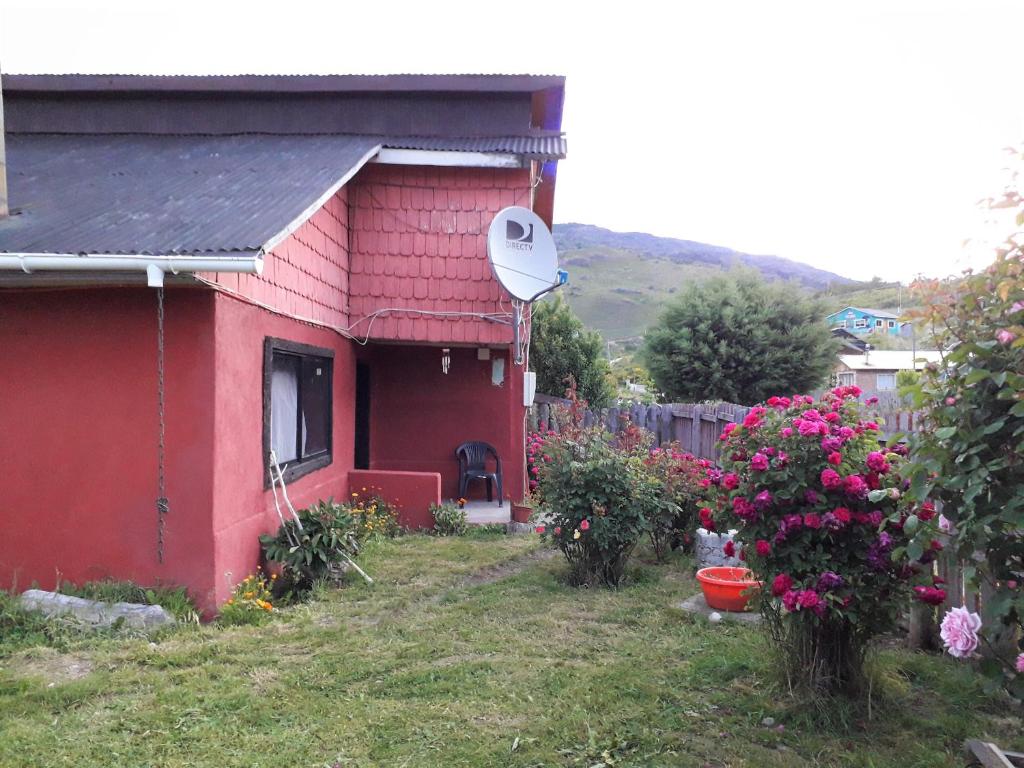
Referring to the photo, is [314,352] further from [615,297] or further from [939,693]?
[615,297]

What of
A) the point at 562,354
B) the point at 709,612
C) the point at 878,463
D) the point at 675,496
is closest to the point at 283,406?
the point at 675,496

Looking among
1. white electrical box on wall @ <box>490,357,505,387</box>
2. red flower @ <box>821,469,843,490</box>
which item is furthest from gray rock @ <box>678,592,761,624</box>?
white electrical box on wall @ <box>490,357,505,387</box>

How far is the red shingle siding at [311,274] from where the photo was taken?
602 centimetres

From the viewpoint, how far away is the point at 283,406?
22.2ft

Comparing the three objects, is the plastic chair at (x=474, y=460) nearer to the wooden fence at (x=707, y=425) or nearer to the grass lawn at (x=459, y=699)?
the wooden fence at (x=707, y=425)

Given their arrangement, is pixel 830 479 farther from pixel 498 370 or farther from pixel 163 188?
pixel 498 370

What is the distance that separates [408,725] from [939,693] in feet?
8.70

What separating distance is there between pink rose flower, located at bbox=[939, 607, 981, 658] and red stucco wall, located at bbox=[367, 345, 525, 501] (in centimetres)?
728

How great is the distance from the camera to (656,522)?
6.88 meters

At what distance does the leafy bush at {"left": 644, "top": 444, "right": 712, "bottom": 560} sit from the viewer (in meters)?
6.92

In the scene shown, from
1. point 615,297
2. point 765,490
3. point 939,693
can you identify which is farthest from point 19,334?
point 615,297

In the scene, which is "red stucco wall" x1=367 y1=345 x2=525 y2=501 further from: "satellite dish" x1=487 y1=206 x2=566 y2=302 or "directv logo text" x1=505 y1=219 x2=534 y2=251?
"directv logo text" x1=505 y1=219 x2=534 y2=251

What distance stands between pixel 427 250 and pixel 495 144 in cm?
145

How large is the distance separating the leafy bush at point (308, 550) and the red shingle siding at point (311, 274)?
181 centimetres
